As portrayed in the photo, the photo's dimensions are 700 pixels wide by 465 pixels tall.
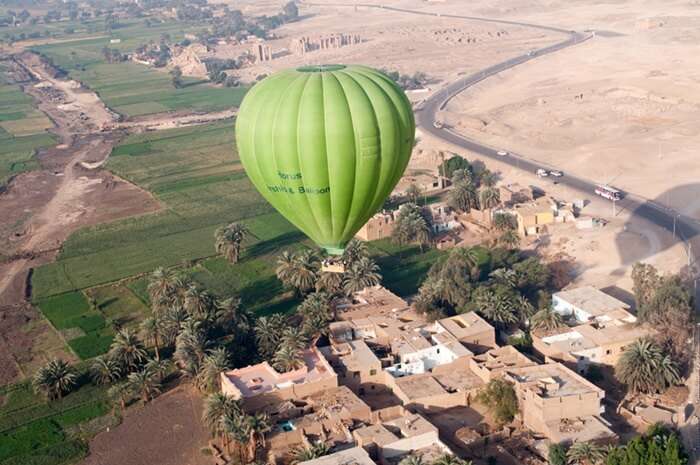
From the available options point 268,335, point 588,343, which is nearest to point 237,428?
point 268,335

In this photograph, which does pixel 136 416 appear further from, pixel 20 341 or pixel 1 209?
pixel 1 209

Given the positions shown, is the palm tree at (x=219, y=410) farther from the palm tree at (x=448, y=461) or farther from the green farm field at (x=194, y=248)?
the green farm field at (x=194, y=248)

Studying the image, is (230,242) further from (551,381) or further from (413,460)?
(413,460)

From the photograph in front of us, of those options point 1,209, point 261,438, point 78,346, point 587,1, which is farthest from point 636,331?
point 587,1

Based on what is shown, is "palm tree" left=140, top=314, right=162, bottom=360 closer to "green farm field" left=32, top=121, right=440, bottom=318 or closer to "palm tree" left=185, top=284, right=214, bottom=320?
"palm tree" left=185, top=284, right=214, bottom=320

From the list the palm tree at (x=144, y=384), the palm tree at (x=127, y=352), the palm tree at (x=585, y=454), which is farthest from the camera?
the palm tree at (x=127, y=352)

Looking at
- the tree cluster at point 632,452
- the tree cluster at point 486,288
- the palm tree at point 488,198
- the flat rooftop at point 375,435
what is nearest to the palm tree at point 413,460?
the flat rooftop at point 375,435
